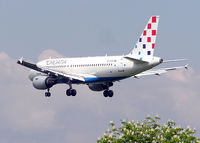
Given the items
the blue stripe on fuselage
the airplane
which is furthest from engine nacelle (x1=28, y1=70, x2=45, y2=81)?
the blue stripe on fuselage

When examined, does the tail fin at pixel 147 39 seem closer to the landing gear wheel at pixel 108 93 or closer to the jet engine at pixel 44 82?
the landing gear wheel at pixel 108 93

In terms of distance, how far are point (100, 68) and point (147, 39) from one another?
785 cm

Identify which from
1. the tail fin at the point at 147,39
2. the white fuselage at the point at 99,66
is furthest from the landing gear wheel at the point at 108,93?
the tail fin at the point at 147,39

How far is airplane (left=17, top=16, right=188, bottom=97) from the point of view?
100 metres

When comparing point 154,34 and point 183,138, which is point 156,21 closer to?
point 154,34

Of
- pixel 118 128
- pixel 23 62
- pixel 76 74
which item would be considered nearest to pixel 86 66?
→ pixel 76 74

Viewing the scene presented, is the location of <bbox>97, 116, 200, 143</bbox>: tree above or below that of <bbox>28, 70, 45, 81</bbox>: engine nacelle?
below

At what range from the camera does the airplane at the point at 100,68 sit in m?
100

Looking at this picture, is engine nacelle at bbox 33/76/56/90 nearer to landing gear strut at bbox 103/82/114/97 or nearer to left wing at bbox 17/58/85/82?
left wing at bbox 17/58/85/82

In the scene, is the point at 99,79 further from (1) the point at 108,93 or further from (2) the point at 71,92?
(1) the point at 108,93

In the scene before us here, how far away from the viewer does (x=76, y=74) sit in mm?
107938

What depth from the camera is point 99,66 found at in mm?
104438

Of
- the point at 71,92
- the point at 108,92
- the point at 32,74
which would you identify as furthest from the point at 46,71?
the point at 108,92

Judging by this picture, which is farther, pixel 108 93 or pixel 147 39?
pixel 108 93
